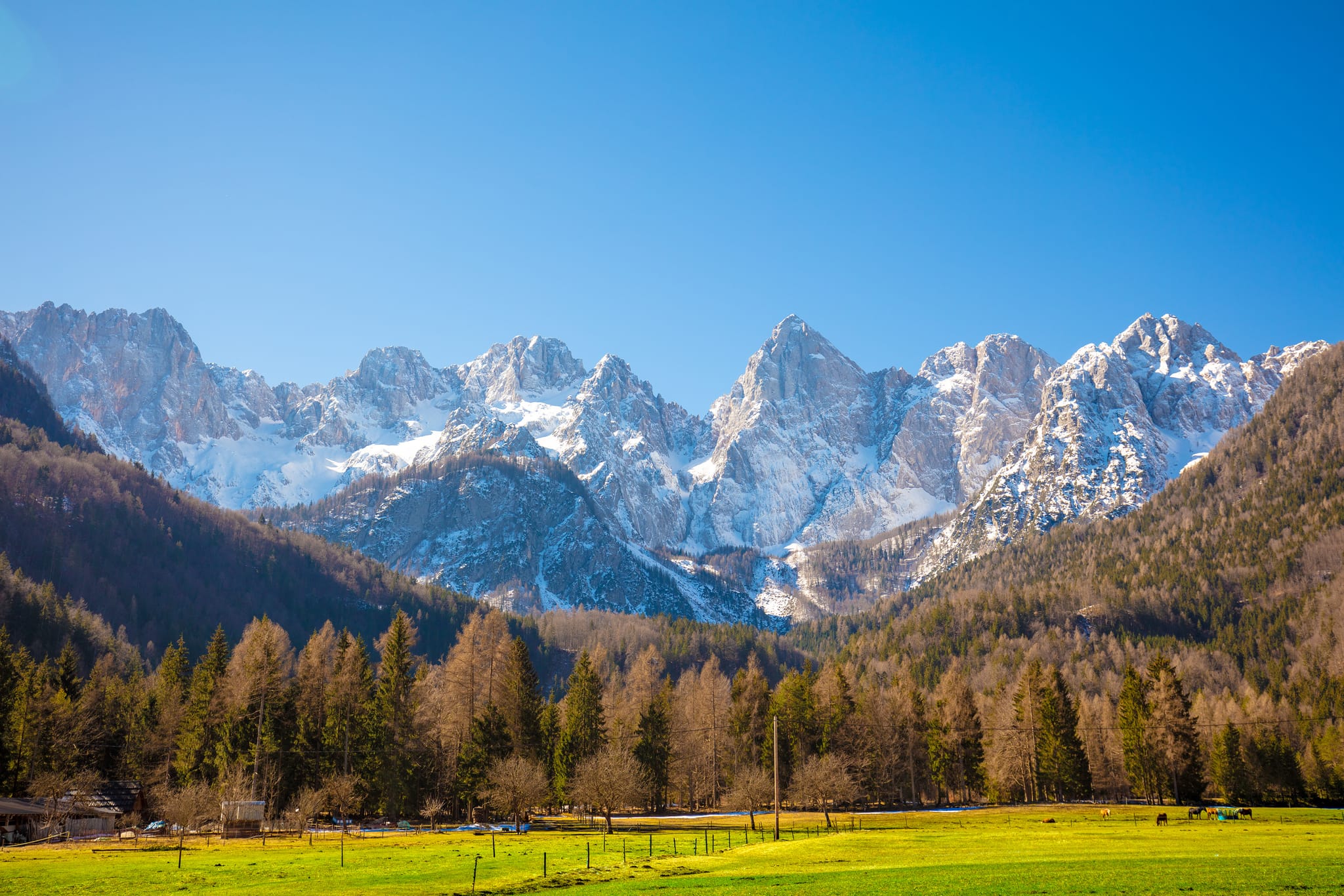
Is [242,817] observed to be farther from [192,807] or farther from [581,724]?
[581,724]

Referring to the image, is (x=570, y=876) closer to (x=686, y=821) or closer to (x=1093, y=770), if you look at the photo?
(x=686, y=821)

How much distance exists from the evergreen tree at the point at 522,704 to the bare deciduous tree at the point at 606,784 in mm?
6241

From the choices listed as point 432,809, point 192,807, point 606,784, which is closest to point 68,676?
point 192,807

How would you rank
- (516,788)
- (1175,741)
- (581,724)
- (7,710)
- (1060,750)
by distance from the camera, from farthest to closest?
(1060,750), (581,724), (1175,741), (7,710), (516,788)

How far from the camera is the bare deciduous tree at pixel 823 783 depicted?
85.1 meters

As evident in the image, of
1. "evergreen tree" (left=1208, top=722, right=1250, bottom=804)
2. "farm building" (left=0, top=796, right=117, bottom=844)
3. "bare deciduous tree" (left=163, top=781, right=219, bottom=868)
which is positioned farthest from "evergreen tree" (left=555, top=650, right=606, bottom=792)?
"evergreen tree" (left=1208, top=722, right=1250, bottom=804)

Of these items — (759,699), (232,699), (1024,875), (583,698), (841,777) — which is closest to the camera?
(1024,875)

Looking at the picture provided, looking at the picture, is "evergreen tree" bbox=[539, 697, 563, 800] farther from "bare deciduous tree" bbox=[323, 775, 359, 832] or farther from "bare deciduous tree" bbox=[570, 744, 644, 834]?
"bare deciduous tree" bbox=[323, 775, 359, 832]

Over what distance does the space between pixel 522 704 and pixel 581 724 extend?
9.65m

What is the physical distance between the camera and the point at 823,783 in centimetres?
8481

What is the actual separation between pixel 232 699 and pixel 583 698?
32.9m

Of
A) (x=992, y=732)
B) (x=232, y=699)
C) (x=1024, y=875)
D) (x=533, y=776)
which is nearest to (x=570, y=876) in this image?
(x=1024, y=875)

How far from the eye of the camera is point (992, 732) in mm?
110250

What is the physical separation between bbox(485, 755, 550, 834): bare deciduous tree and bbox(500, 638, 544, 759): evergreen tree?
20.8ft
